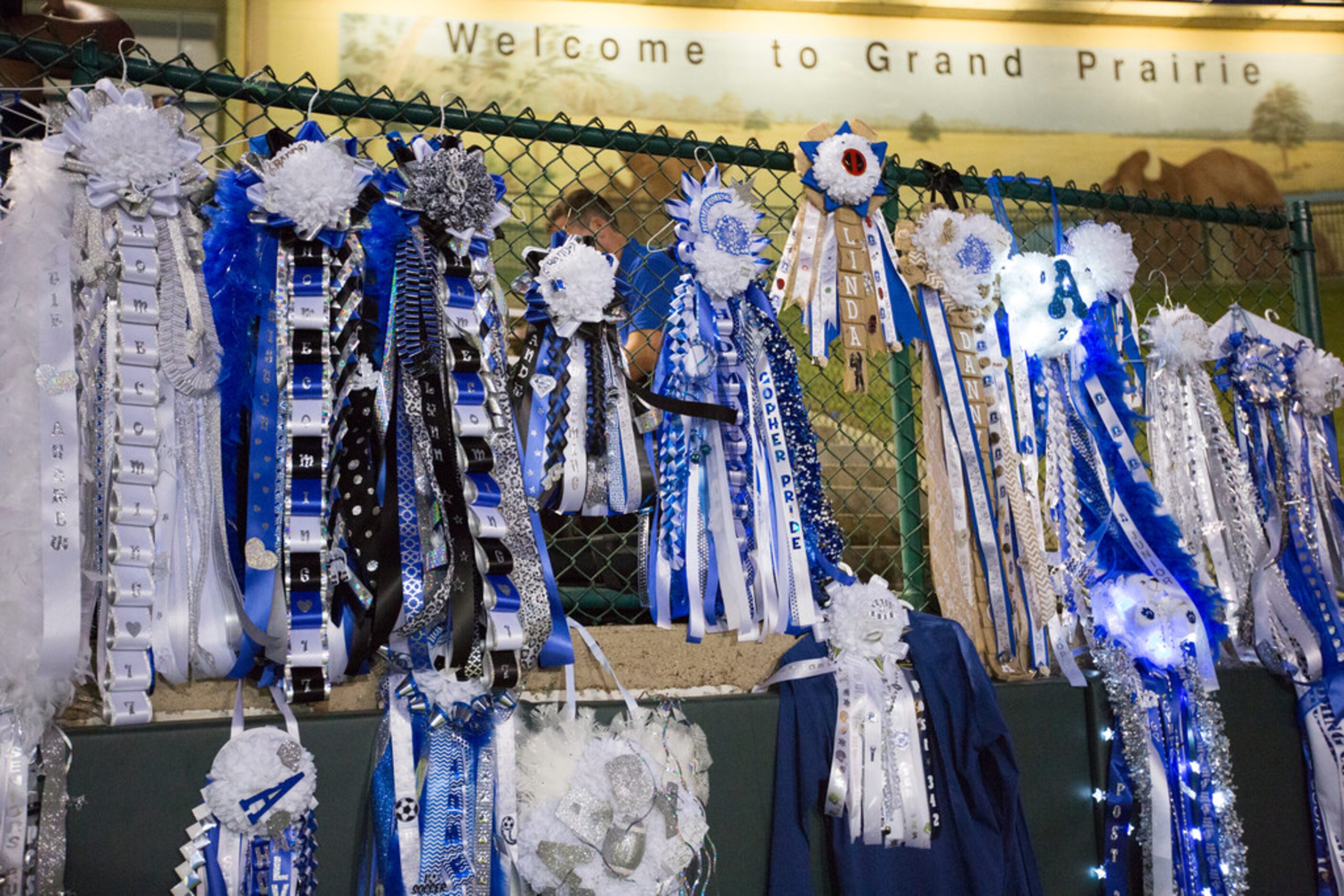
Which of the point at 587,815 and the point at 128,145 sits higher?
the point at 128,145

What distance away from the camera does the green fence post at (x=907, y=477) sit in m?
2.89

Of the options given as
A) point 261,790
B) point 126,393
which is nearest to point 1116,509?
point 261,790

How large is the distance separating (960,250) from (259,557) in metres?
1.76

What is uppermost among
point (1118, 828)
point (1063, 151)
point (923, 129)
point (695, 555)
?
point (923, 129)

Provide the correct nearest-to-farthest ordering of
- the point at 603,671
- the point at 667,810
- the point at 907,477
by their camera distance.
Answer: the point at 667,810, the point at 603,671, the point at 907,477

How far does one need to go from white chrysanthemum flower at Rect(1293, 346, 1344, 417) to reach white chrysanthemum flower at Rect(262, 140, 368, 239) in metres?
2.60

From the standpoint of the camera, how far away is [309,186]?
2.02 metres

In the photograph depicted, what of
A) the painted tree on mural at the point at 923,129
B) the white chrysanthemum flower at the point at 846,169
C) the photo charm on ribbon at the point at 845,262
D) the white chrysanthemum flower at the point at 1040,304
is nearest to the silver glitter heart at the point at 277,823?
the photo charm on ribbon at the point at 845,262

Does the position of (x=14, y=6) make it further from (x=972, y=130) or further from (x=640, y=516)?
(x=972, y=130)

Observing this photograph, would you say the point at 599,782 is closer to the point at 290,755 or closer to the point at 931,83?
the point at 290,755

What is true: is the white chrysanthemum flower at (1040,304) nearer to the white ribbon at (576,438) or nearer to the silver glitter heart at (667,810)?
the white ribbon at (576,438)

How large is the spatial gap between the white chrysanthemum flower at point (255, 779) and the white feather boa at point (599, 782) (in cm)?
40

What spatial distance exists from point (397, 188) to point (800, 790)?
1.47 metres

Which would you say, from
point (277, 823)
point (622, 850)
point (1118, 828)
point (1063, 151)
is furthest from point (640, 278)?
point (1063, 151)
